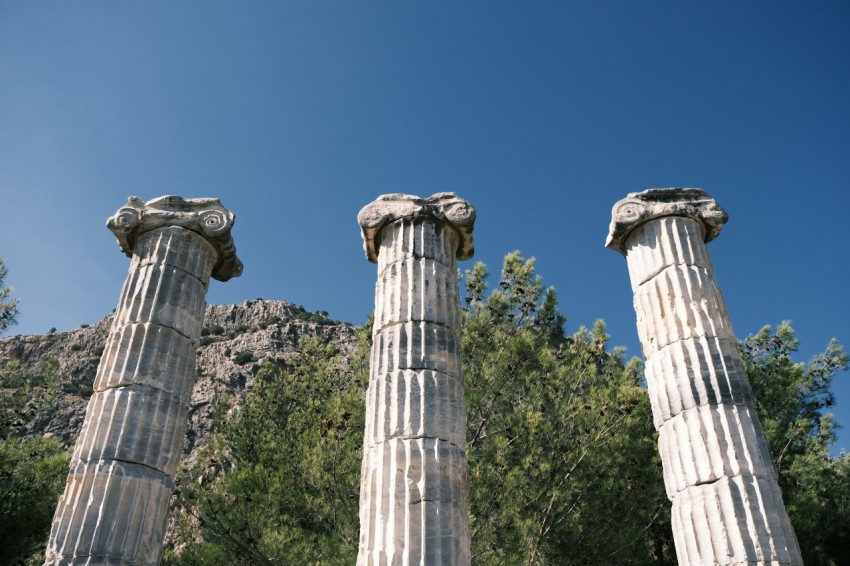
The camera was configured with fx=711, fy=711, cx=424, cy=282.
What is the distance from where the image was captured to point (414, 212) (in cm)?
909

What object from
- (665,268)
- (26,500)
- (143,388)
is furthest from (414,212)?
(26,500)

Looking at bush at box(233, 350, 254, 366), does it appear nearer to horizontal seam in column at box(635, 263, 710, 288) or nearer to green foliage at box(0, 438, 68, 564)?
green foliage at box(0, 438, 68, 564)

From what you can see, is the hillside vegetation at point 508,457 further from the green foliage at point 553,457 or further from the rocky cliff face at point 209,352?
the rocky cliff face at point 209,352

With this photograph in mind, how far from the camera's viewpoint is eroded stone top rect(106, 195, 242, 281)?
959 cm

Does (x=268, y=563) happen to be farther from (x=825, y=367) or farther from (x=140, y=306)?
(x=825, y=367)

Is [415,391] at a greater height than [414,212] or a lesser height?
lesser

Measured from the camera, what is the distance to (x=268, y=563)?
36.4ft

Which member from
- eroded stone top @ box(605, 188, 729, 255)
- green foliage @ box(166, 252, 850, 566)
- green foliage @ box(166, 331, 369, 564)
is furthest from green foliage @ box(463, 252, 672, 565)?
eroded stone top @ box(605, 188, 729, 255)

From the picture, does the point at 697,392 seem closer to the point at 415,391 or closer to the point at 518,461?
the point at 415,391

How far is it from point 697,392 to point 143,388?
6242mm

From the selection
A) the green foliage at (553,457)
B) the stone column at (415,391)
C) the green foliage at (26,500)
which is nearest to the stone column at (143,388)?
the stone column at (415,391)

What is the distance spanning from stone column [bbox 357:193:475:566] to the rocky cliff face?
23825 millimetres

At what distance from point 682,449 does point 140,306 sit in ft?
21.5

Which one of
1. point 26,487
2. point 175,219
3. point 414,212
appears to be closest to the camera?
point 414,212
